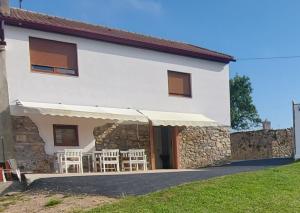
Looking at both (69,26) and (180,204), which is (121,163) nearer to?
(69,26)

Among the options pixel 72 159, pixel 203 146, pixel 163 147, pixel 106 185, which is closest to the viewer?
pixel 106 185

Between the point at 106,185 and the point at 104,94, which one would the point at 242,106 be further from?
the point at 106,185

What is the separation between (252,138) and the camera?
36438 millimetres

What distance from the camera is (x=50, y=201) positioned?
37.2 feet

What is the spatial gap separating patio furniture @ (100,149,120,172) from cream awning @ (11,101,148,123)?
1663 millimetres

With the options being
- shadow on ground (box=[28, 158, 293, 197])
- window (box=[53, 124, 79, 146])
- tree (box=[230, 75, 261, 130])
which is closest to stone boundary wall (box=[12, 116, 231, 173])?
window (box=[53, 124, 79, 146])

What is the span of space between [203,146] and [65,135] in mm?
9191

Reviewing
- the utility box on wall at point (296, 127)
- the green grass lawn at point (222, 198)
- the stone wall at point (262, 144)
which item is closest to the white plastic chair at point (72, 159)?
the green grass lawn at point (222, 198)

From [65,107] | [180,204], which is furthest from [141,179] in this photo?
[65,107]

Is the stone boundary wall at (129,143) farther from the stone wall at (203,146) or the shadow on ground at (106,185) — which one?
the shadow on ground at (106,185)

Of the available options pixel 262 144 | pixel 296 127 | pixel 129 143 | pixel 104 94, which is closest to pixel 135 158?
pixel 129 143

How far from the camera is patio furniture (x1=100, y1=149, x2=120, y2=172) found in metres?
20.3

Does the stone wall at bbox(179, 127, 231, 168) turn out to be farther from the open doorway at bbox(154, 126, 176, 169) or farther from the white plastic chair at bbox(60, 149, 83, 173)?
the white plastic chair at bbox(60, 149, 83, 173)

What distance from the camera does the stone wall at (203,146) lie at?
83.4 ft
